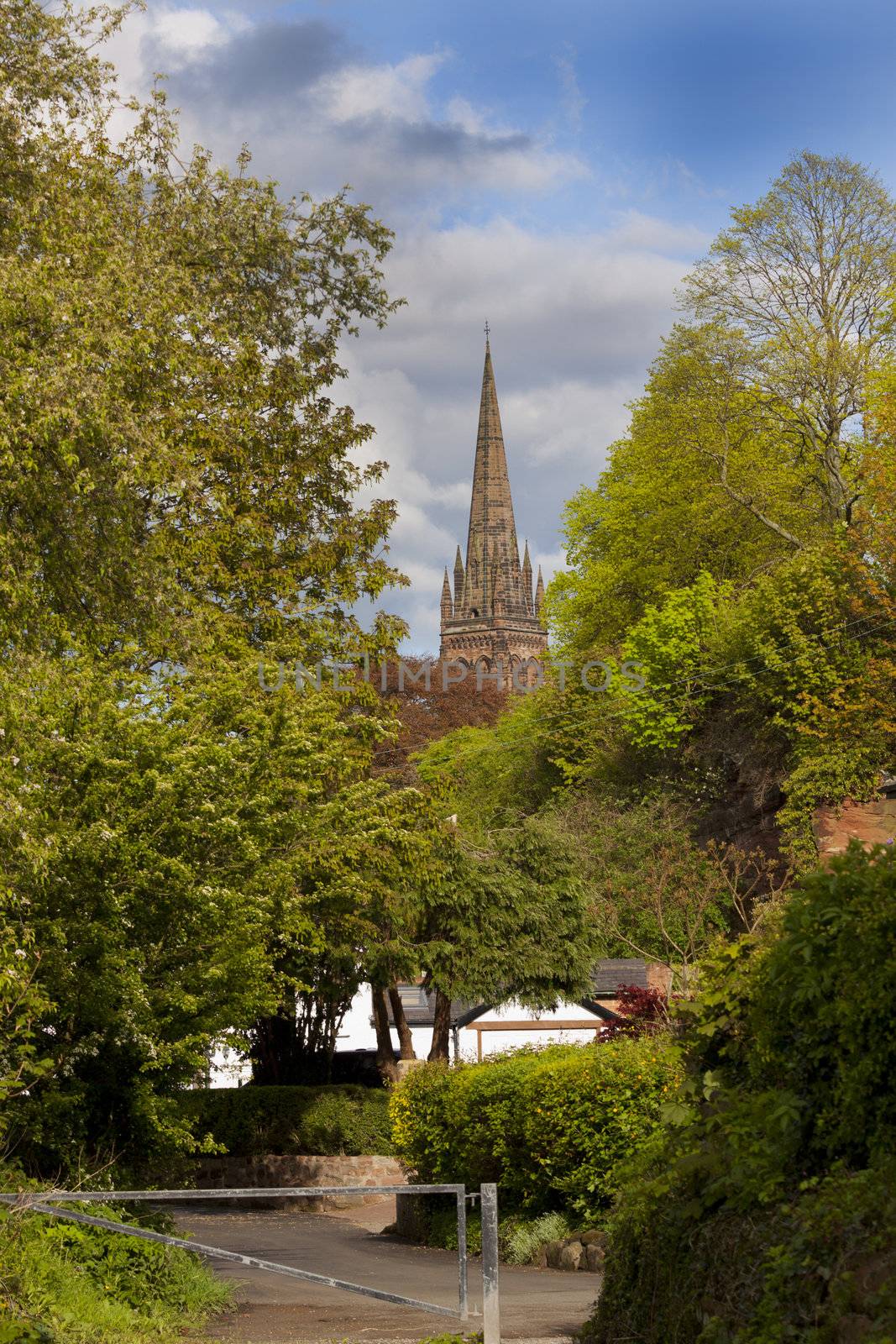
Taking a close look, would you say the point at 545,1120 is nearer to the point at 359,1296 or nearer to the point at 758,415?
the point at 359,1296

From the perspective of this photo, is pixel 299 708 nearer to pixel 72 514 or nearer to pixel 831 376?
pixel 72 514

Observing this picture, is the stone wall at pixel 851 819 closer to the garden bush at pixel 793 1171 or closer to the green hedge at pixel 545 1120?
the green hedge at pixel 545 1120

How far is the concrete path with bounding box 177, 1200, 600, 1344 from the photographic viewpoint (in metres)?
12.0

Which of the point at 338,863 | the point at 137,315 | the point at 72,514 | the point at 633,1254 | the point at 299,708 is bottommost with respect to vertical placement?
the point at 633,1254

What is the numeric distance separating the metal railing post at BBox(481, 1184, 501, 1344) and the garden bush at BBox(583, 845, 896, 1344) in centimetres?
70

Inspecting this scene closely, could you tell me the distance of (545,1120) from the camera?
17500 millimetres

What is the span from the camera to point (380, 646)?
2531 cm

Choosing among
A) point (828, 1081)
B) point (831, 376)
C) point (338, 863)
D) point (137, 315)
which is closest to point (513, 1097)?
point (338, 863)

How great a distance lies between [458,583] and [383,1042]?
108 metres

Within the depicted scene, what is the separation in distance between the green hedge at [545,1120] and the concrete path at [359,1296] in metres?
1.12

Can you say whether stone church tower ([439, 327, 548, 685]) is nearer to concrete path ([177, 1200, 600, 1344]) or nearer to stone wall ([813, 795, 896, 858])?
stone wall ([813, 795, 896, 858])

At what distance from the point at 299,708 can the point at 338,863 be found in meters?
3.25

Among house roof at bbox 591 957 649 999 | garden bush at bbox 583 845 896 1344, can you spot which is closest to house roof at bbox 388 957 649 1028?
house roof at bbox 591 957 649 999

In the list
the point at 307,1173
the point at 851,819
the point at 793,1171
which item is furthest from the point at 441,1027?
the point at 793,1171
